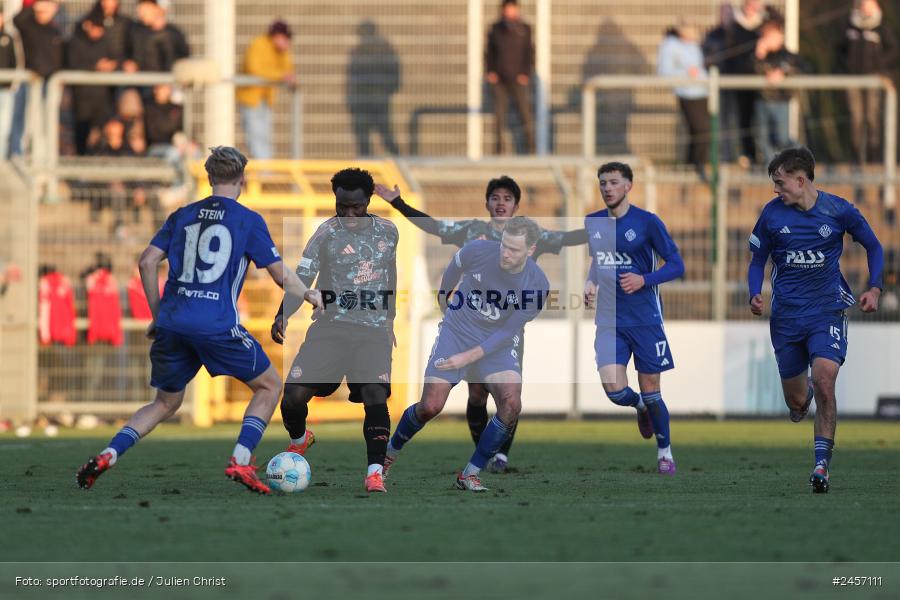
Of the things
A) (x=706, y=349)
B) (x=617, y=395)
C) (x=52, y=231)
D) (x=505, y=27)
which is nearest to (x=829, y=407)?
(x=617, y=395)

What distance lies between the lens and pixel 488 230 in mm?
11492

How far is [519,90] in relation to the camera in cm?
2328

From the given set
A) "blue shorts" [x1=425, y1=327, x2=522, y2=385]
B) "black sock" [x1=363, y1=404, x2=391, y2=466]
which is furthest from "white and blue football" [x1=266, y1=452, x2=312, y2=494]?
"blue shorts" [x1=425, y1=327, x2=522, y2=385]

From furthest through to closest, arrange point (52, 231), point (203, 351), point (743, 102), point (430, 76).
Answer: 1. point (430, 76)
2. point (743, 102)
3. point (52, 231)
4. point (203, 351)

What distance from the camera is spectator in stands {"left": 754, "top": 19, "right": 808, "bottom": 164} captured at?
73.5ft

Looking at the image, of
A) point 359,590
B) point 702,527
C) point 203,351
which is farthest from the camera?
point 203,351

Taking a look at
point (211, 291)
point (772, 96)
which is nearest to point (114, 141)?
point (772, 96)

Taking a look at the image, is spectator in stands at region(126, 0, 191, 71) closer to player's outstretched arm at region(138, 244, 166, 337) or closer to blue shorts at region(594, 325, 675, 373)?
blue shorts at region(594, 325, 675, 373)

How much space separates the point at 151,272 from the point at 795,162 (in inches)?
158

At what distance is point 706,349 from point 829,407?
9880mm

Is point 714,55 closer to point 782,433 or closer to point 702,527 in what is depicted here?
point 782,433

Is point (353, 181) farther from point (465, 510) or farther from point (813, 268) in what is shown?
point (813, 268)

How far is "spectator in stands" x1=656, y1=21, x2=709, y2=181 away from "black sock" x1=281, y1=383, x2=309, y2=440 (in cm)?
1190

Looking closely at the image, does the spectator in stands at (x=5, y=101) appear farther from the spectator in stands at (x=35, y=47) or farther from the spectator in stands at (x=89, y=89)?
the spectator in stands at (x=89, y=89)
